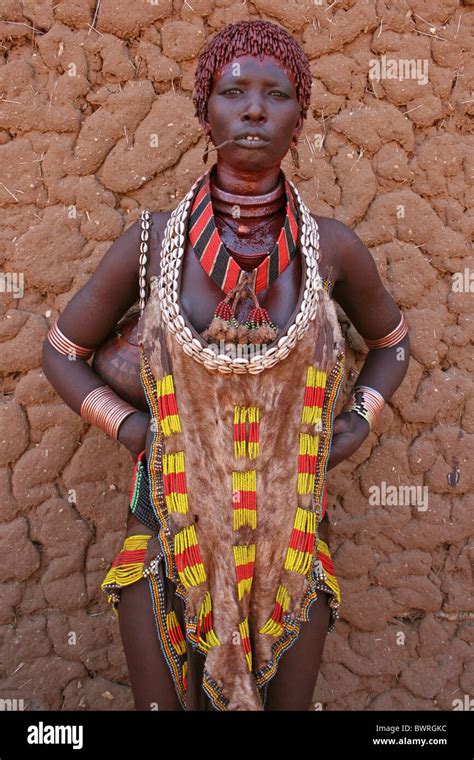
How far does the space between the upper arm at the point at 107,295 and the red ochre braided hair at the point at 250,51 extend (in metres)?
0.42

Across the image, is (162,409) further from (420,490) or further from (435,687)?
(435,687)

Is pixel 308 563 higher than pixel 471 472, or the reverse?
pixel 308 563

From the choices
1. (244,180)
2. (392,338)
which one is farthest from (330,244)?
(392,338)

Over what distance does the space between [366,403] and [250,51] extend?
1049mm

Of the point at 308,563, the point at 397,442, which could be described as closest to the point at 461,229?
the point at 397,442

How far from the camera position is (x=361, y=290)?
2.40 m

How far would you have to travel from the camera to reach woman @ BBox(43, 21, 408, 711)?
201 centimetres

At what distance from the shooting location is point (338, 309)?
292cm

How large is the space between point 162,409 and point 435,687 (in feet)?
5.86

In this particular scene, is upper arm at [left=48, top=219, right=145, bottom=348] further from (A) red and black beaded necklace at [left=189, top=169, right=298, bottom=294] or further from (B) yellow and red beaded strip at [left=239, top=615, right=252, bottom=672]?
(B) yellow and red beaded strip at [left=239, top=615, right=252, bottom=672]

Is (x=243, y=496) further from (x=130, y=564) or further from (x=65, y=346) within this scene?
(x=65, y=346)
